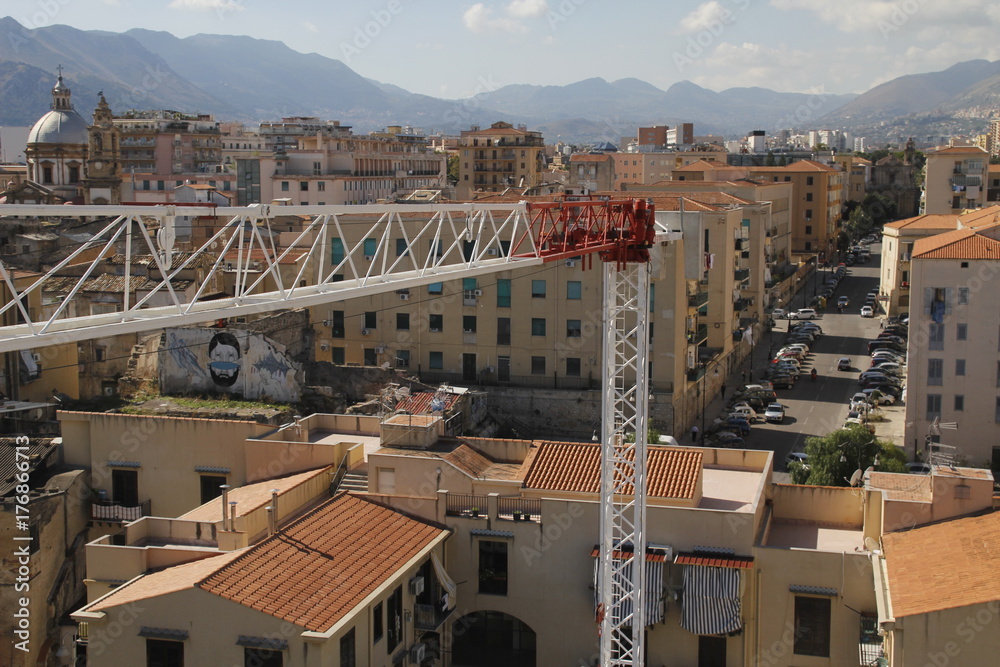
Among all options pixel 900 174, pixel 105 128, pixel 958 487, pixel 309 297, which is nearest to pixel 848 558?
pixel 958 487

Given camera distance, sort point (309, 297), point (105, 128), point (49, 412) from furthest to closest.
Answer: point (105, 128)
point (49, 412)
point (309, 297)

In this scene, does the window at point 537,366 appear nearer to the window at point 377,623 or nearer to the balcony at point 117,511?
the balcony at point 117,511

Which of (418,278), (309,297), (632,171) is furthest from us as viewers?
(632,171)

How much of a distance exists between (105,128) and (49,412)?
4315 centimetres

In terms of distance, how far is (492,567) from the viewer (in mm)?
16594

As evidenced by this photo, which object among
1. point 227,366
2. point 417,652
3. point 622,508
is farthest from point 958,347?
point 417,652

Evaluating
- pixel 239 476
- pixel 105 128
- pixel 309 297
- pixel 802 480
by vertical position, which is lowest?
pixel 802 480

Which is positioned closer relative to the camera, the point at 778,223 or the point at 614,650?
the point at 614,650

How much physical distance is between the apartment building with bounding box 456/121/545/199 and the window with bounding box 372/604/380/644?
61.8 meters

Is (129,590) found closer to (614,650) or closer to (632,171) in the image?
(614,650)

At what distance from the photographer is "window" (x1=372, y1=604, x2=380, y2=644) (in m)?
14.2

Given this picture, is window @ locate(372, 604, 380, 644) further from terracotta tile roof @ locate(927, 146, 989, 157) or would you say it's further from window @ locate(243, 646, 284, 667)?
terracotta tile roof @ locate(927, 146, 989, 157)

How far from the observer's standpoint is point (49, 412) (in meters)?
24.4

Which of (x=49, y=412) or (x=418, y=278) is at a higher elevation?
(x=418, y=278)
